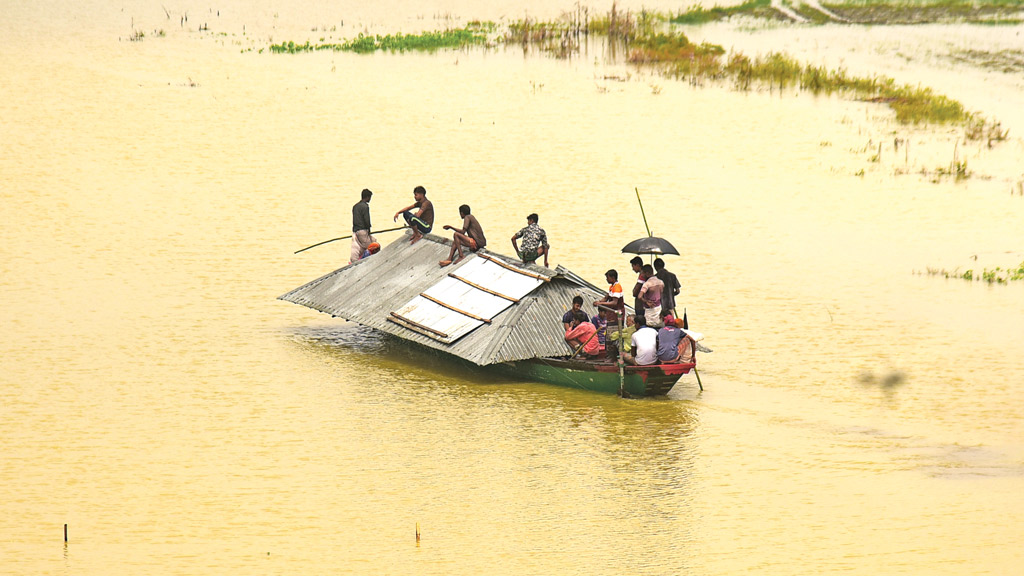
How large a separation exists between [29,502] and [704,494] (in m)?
6.14

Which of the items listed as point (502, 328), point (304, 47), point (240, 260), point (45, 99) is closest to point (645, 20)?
point (304, 47)

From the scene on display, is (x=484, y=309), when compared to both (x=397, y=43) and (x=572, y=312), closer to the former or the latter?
(x=572, y=312)

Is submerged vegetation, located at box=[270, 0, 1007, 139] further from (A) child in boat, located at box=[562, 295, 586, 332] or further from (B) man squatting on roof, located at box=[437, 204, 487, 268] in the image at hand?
(A) child in boat, located at box=[562, 295, 586, 332]

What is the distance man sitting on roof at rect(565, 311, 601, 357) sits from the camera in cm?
1541

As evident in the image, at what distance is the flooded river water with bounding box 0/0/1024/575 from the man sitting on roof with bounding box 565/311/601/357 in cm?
58

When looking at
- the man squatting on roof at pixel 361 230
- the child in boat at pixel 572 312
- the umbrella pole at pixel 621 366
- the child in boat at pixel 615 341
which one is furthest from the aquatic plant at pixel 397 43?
the umbrella pole at pixel 621 366

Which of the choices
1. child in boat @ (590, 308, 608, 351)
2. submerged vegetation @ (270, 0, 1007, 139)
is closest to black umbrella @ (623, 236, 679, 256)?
child in boat @ (590, 308, 608, 351)

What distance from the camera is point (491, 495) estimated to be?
41.7 feet

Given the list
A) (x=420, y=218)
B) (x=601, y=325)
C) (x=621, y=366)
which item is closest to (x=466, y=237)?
(x=420, y=218)

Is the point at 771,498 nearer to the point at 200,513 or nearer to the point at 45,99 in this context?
the point at 200,513

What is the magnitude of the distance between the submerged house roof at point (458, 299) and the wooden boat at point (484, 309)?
12 mm

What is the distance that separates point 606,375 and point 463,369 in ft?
7.76

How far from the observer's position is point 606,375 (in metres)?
15.3

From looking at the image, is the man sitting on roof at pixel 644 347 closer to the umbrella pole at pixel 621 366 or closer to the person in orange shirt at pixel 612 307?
the umbrella pole at pixel 621 366
